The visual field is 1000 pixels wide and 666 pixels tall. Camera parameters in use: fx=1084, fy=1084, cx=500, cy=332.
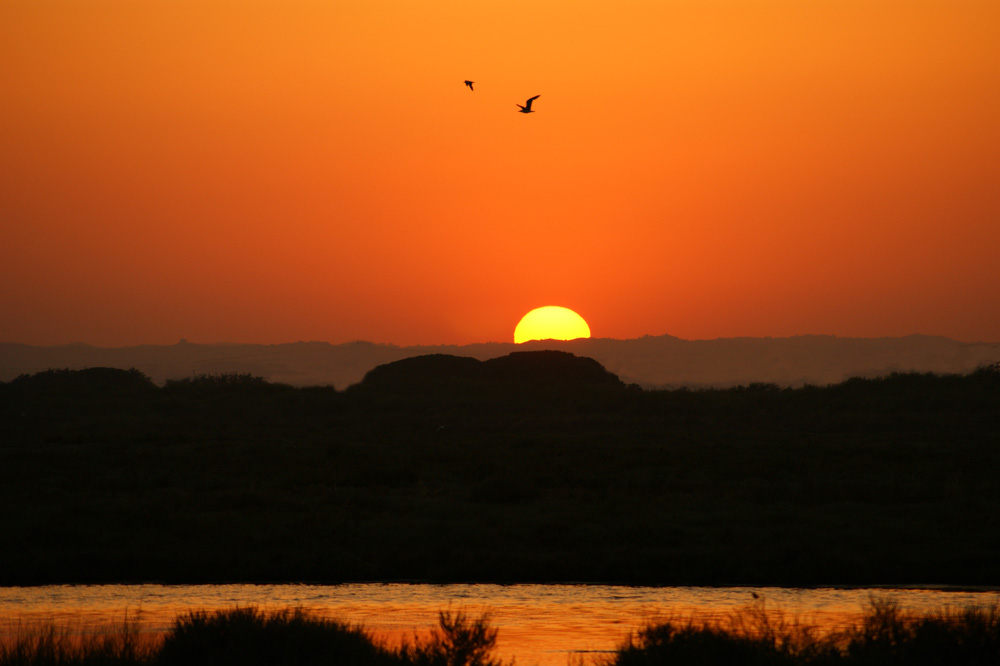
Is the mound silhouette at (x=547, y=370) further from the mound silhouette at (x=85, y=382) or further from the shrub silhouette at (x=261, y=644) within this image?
the shrub silhouette at (x=261, y=644)

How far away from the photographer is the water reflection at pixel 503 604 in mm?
15156

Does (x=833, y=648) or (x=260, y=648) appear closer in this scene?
(x=833, y=648)

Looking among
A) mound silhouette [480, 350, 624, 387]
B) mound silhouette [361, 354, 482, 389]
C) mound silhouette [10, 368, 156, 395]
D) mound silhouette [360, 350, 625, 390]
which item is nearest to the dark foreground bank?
mound silhouette [360, 350, 625, 390]

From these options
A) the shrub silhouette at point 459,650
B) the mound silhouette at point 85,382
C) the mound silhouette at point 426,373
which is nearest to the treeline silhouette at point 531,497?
the shrub silhouette at point 459,650

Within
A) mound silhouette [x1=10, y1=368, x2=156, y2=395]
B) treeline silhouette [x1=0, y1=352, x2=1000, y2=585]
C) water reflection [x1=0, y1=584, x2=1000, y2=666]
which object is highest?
mound silhouette [x1=10, y1=368, x2=156, y2=395]

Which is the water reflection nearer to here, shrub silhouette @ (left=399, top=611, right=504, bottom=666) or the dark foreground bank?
shrub silhouette @ (left=399, top=611, right=504, bottom=666)

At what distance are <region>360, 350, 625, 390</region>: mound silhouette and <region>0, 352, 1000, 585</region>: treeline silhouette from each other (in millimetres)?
11402

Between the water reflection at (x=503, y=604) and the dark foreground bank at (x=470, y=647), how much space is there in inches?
87.6

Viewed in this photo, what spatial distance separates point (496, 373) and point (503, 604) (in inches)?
2026

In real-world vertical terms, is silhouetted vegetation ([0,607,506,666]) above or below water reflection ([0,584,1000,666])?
above

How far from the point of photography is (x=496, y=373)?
69.1 metres

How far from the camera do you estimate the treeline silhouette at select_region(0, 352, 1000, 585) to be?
2088cm

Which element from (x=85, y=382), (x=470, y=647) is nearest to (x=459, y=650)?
(x=470, y=647)

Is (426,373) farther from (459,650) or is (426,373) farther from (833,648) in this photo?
(833,648)
